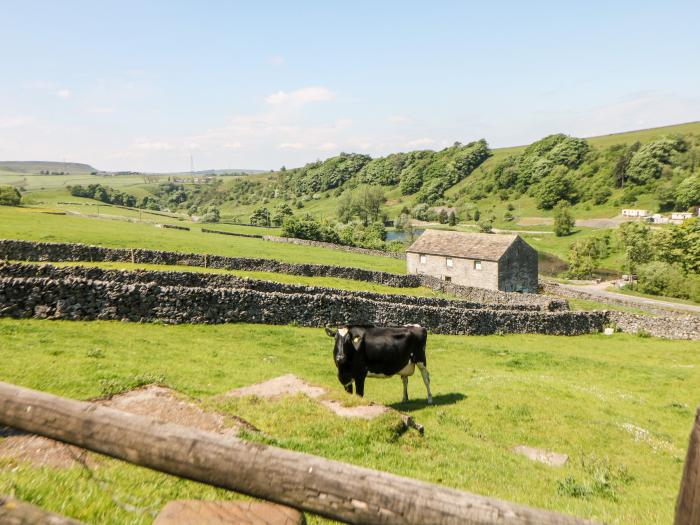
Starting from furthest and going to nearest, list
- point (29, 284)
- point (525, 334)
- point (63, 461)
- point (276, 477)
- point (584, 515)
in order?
point (525, 334) → point (29, 284) → point (584, 515) → point (63, 461) → point (276, 477)

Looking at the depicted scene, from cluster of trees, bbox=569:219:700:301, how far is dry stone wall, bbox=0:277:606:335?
49290 millimetres

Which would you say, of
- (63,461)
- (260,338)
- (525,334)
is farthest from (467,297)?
(63,461)

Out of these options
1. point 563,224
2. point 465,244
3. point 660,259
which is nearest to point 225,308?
point 465,244

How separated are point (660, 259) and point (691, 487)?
308ft

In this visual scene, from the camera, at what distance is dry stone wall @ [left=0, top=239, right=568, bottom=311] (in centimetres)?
3306

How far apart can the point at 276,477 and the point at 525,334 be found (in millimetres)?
34055

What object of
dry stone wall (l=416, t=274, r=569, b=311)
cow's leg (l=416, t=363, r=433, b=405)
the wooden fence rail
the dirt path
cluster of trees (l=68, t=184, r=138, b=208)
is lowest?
the dirt path

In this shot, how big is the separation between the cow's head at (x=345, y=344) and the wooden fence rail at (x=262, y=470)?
10.3 meters

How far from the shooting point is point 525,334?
33.8 meters

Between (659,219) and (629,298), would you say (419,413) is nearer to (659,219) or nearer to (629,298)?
(629,298)

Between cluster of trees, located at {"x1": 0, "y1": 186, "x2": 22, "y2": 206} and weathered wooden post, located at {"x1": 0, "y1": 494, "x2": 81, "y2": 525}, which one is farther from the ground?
cluster of trees, located at {"x1": 0, "y1": 186, "x2": 22, "y2": 206}

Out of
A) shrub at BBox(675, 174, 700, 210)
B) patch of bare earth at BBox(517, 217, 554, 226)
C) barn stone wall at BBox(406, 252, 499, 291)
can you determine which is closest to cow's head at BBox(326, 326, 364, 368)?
barn stone wall at BBox(406, 252, 499, 291)

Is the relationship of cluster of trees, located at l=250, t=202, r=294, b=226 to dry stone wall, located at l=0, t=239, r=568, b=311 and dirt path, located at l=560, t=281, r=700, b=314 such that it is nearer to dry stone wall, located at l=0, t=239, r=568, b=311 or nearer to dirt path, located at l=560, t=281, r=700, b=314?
dirt path, located at l=560, t=281, r=700, b=314

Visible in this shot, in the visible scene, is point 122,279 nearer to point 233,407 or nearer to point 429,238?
point 233,407
